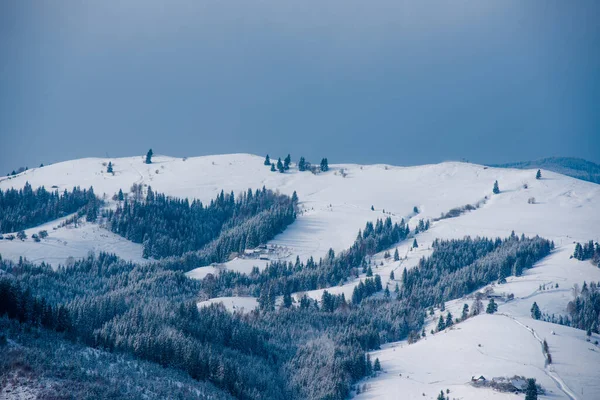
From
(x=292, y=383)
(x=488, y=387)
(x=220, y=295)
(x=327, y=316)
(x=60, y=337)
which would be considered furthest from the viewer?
(x=220, y=295)

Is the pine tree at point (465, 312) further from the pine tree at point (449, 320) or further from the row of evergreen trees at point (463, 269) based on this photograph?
the row of evergreen trees at point (463, 269)

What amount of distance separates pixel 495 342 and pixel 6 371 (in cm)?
8927

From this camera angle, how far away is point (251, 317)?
146 m

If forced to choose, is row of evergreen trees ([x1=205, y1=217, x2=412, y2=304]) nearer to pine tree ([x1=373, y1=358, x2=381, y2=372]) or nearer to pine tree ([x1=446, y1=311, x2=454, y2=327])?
pine tree ([x1=446, y1=311, x2=454, y2=327])

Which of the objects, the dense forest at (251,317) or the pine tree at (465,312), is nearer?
the dense forest at (251,317)

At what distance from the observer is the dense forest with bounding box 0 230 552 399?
10069 cm

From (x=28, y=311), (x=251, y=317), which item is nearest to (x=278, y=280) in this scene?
(x=251, y=317)

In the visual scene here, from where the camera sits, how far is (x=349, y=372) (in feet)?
375

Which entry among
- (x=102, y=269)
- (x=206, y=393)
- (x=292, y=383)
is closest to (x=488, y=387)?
(x=292, y=383)

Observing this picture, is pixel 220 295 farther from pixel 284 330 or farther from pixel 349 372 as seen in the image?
pixel 349 372

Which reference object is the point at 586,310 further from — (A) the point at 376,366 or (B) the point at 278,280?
(B) the point at 278,280

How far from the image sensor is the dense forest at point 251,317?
101 metres

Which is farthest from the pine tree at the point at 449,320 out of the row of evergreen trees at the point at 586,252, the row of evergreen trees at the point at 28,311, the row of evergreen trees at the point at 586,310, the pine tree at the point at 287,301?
the row of evergreen trees at the point at 28,311

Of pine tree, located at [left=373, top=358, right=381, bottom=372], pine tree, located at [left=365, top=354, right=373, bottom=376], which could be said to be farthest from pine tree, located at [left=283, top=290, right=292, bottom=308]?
pine tree, located at [left=373, top=358, right=381, bottom=372]
